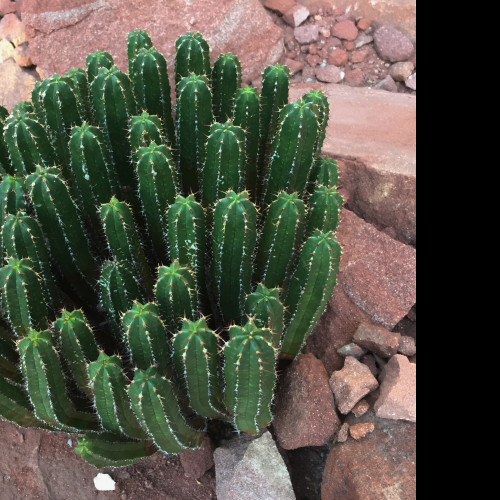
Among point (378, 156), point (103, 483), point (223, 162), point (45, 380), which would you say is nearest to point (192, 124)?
point (223, 162)

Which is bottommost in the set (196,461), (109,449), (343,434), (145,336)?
(196,461)

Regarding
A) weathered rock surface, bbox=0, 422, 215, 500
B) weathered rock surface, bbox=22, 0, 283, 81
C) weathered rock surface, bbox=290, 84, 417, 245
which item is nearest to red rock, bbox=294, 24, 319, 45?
weathered rock surface, bbox=22, 0, 283, 81

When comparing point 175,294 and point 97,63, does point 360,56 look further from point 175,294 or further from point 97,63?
point 175,294

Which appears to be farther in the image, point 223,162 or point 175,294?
point 223,162
